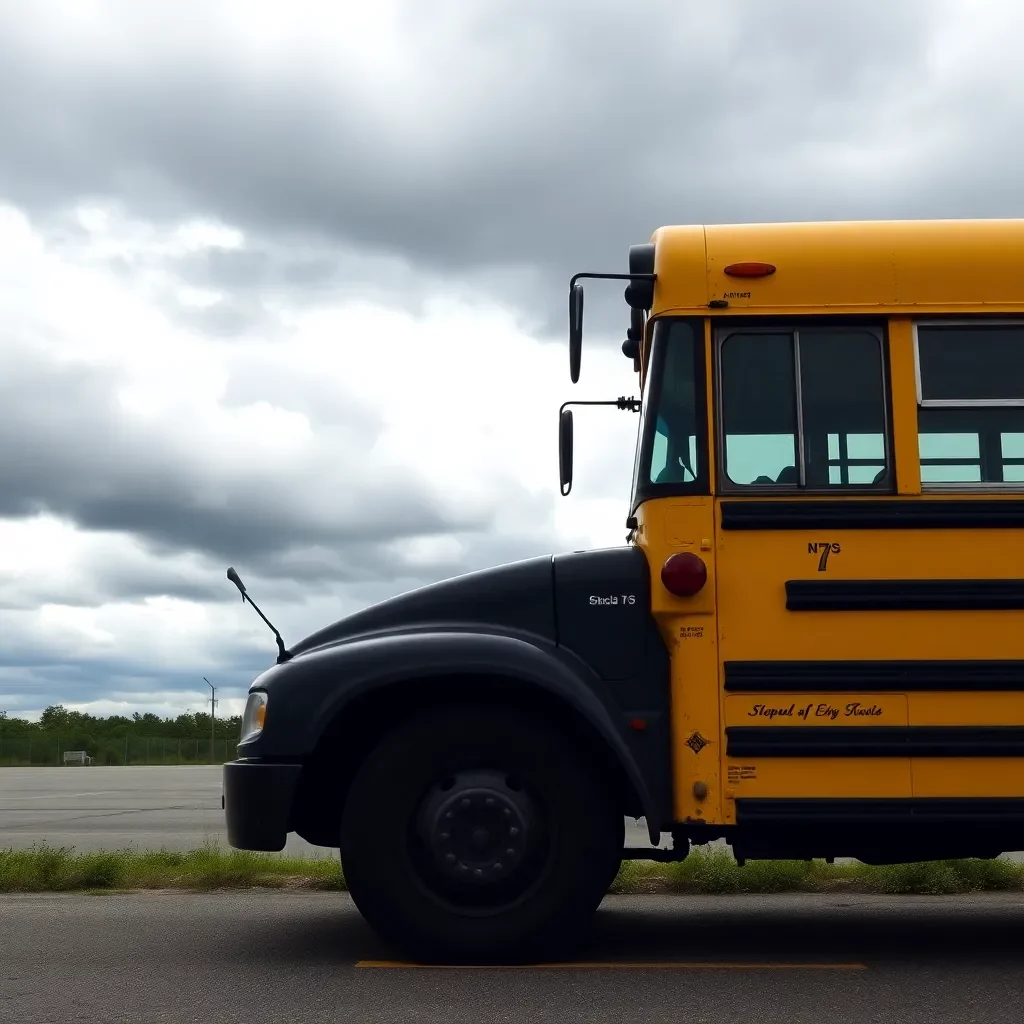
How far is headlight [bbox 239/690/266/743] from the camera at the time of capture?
561 cm

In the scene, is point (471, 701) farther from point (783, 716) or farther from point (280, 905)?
point (280, 905)

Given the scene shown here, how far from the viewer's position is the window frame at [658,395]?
557 centimetres

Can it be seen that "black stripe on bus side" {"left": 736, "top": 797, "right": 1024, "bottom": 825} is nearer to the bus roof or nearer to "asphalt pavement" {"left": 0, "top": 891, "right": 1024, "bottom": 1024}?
"asphalt pavement" {"left": 0, "top": 891, "right": 1024, "bottom": 1024}

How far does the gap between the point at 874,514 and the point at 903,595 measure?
1.12 ft

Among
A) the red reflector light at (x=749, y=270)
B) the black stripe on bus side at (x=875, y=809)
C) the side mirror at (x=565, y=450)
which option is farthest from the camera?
the side mirror at (x=565, y=450)

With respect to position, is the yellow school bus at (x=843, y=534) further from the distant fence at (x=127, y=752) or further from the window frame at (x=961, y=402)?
the distant fence at (x=127, y=752)

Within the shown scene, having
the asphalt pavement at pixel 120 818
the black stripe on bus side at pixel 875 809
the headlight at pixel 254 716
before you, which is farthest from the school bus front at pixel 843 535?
the asphalt pavement at pixel 120 818

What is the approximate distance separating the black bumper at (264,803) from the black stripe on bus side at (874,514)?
207 centimetres

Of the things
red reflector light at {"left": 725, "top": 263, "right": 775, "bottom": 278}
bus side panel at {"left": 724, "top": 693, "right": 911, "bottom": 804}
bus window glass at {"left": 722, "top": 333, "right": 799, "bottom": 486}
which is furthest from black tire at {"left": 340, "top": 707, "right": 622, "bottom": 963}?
red reflector light at {"left": 725, "top": 263, "right": 775, "bottom": 278}

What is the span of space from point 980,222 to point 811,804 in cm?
256

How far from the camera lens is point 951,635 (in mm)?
5383

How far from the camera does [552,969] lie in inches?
212

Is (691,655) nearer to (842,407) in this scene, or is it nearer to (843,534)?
(843,534)

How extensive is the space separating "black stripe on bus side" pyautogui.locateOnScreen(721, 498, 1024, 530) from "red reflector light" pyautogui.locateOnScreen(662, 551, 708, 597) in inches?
7.9
